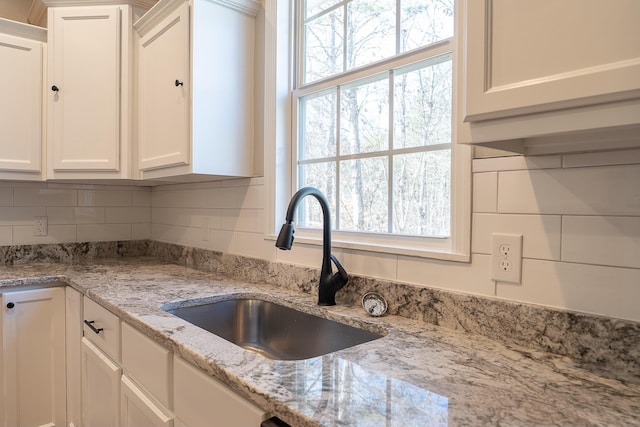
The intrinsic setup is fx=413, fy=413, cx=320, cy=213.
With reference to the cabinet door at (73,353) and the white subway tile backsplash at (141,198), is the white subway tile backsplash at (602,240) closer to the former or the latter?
the cabinet door at (73,353)

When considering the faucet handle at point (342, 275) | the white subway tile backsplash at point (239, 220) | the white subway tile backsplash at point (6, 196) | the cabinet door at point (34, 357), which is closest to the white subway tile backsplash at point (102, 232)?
the white subway tile backsplash at point (6, 196)

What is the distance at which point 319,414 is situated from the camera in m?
A: 0.67

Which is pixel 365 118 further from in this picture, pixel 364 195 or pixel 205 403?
pixel 205 403

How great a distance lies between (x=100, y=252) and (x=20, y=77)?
1097 millimetres

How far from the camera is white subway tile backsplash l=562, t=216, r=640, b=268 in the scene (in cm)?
85

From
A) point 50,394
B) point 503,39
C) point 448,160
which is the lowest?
point 50,394

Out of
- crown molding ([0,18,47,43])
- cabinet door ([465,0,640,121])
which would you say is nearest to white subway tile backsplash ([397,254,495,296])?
cabinet door ([465,0,640,121])

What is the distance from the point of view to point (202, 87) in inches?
69.9

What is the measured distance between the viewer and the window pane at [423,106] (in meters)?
1.29

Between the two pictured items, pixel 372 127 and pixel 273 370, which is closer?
pixel 273 370

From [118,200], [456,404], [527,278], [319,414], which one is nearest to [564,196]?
[527,278]

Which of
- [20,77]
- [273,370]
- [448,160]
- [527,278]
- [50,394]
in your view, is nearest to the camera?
[273,370]

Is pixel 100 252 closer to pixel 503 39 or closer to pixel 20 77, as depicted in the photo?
pixel 20 77

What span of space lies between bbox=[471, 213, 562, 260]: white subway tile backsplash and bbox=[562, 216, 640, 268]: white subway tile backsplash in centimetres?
2
